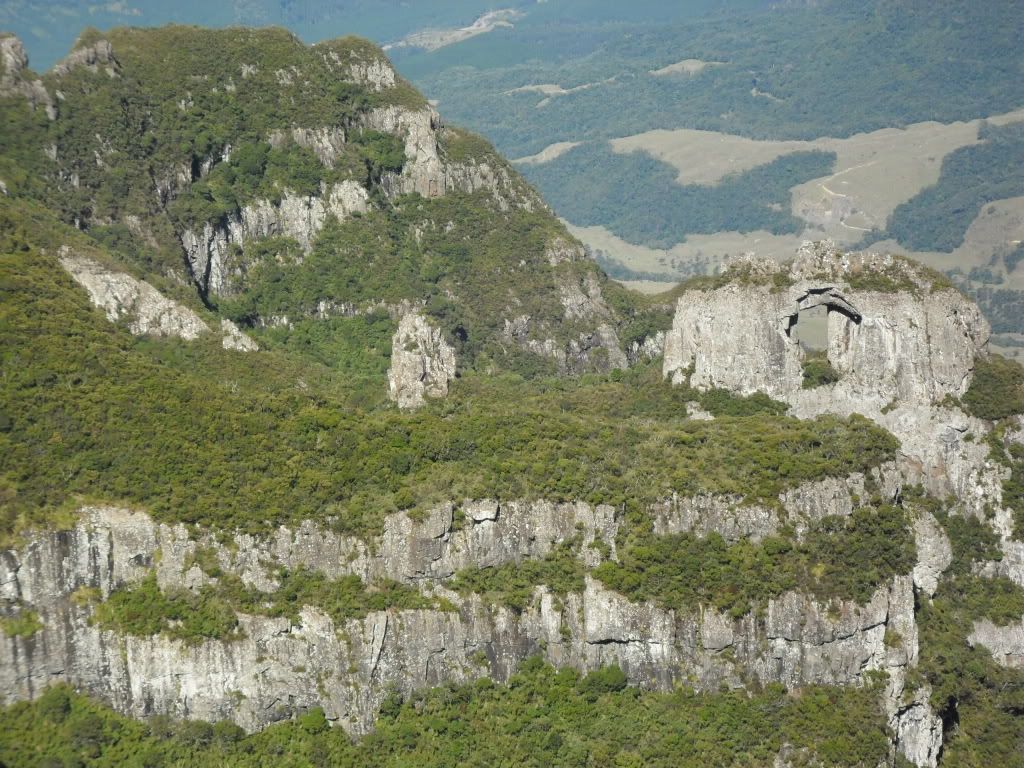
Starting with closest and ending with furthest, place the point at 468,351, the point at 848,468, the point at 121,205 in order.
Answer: the point at 848,468, the point at 121,205, the point at 468,351

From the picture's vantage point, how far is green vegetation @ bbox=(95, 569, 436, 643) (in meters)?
60.8

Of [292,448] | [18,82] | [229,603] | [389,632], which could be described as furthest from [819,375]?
[18,82]

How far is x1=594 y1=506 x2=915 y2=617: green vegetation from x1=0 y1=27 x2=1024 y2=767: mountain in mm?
126

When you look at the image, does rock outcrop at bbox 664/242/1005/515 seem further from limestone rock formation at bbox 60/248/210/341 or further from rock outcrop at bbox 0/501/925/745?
limestone rock formation at bbox 60/248/210/341

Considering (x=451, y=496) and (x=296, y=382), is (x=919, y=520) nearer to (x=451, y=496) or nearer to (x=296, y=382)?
(x=451, y=496)

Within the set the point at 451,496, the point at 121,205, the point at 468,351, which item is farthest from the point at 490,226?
the point at 451,496

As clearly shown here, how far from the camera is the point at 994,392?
7956 cm

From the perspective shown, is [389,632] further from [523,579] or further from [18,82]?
[18,82]

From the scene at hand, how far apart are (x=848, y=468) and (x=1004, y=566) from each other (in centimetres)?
1464

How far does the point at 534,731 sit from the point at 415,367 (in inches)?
1122

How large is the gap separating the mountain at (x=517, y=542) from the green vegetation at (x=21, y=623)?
89 millimetres

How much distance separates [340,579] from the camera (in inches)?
2488

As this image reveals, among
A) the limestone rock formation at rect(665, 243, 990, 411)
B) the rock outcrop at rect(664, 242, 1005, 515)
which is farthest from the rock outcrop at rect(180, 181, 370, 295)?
the rock outcrop at rect(664, 242, 1005, 515)

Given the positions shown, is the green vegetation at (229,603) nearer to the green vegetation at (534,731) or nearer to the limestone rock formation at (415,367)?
the green vegetation at (534,731)
